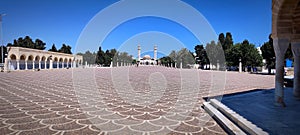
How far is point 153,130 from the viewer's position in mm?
4273

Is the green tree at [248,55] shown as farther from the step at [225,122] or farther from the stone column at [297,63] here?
the step at [225,122]

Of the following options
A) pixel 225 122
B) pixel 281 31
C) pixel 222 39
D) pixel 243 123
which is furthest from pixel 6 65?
pixel 222 39

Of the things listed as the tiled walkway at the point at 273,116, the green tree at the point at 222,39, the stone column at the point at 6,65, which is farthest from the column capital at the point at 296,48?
the green tree at the point at 222,39

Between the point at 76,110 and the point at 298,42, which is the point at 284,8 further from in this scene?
the point at 76,110

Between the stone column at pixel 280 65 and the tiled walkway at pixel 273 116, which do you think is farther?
the stone column at pixel 280 65

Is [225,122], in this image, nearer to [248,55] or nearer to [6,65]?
[248,55]

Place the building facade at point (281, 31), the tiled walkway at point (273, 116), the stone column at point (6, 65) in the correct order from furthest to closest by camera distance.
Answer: the stone column at point (6, 65) → the building facade at point (281, 31) → the tiled walkway at point (273, 116)

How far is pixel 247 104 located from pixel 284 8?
2.95 metres

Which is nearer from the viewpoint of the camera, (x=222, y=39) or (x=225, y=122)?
(x=225, y=122)

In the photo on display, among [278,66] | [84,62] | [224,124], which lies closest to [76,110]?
[224,124]

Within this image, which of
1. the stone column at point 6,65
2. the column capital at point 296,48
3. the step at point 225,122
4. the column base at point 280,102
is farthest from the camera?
the stone column at point 6,65

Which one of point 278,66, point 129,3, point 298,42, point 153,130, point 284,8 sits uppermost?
point 129,3

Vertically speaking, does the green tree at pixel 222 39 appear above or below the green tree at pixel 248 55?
above

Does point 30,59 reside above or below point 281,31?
above
